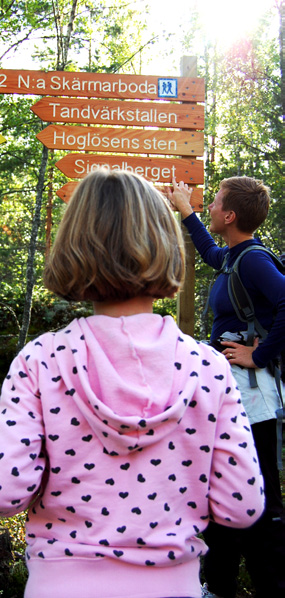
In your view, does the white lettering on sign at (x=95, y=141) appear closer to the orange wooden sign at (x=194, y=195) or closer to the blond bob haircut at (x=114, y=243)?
the orange wooden sign at (x=194, y=195)

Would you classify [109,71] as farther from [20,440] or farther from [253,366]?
[20,440]

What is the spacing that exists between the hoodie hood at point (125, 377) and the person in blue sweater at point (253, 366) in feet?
4.42

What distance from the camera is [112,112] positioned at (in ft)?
13.1

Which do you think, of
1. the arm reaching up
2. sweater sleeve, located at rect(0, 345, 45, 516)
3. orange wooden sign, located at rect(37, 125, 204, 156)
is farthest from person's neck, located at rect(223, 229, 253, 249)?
sweater sleeve, located at rect(0, 345, 45, 516)

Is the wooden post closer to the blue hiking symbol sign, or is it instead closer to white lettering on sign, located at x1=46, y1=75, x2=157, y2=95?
the blue hiking symbol sign

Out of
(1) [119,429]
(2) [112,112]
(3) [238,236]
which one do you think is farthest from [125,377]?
(2) [112,112]

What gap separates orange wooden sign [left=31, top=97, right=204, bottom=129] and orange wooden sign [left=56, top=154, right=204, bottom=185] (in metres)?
0.26

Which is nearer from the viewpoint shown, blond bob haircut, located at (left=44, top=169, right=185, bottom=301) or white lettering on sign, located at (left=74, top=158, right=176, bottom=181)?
blond bob haircut, located at (left=44, top=169, right=185, bottom=301)

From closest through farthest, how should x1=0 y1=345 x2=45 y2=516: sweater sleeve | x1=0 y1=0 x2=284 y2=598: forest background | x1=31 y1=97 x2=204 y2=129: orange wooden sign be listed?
1. x1=0 y1=345 x2=45 y2=516: sweater sleeve
2. x1=31 y1=97 x2=204 y2=129: orange wooden sign
3. x1=0 y1=0 x2=284 y2=598: forest background

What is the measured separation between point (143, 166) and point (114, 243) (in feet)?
9.02

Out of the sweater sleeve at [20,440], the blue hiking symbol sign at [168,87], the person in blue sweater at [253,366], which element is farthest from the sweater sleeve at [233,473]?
the blue hiking symbol sign at [168,87]

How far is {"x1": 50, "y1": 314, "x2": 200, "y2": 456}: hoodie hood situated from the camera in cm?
127

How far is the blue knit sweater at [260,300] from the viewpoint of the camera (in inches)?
102

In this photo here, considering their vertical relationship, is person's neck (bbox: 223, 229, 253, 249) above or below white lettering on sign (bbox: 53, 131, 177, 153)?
below
